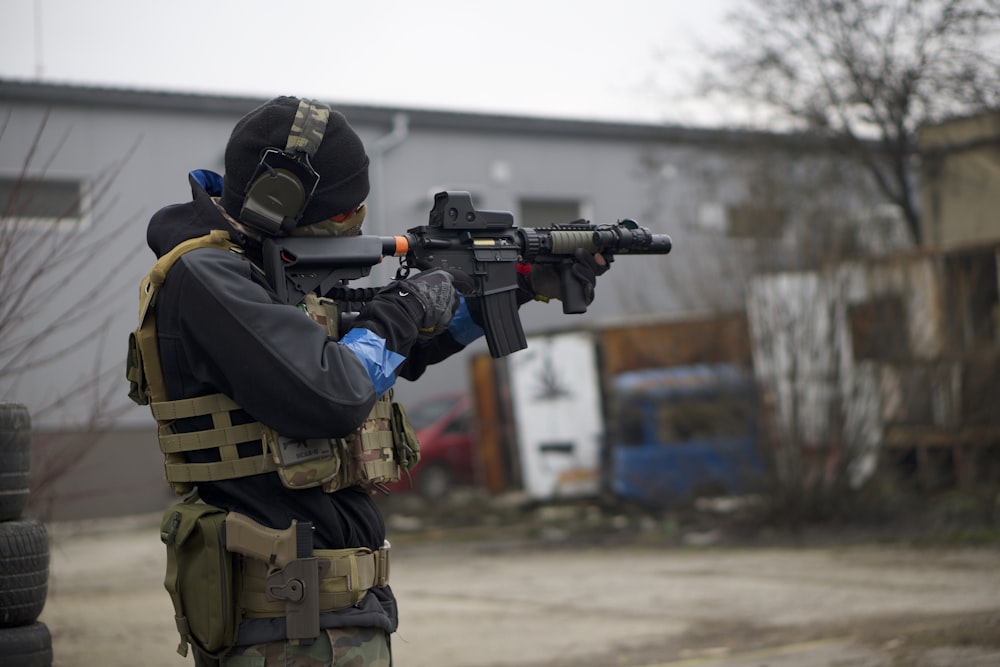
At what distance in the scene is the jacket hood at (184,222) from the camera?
281cm

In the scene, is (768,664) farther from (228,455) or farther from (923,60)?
(923,60)

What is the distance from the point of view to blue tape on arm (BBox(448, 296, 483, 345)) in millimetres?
3533

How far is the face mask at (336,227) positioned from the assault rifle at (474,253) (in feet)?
0.06

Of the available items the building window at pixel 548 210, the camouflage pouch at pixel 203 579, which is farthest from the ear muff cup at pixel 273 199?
the building window at pixel 548 210

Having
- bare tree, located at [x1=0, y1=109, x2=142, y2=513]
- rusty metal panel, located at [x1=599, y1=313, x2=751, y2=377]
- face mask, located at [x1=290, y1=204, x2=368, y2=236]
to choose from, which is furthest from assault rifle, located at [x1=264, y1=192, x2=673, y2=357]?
rusty metal panel, located at [x1=599, y1=313, x2=751, y2=377]

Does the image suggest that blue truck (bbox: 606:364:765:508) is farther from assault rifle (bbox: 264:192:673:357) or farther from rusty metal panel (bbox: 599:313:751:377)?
assault rifle (bbox: 264:192:673:357)

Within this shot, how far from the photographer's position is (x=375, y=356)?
270cm

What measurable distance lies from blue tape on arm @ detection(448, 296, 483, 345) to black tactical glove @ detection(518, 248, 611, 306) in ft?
1.05

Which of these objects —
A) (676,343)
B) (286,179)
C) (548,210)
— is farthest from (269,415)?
(548,210)

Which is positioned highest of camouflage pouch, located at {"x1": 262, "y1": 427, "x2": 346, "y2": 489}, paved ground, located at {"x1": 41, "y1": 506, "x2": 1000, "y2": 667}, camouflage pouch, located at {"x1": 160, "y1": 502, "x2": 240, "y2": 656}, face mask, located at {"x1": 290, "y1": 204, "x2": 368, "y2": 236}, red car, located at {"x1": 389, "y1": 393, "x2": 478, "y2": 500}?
face mask, located at {"x1": 290, "y1": 204, "x2": 368, "y2": 236}

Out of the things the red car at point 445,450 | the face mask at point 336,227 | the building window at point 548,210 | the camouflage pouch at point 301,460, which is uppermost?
the building window at point 548,210

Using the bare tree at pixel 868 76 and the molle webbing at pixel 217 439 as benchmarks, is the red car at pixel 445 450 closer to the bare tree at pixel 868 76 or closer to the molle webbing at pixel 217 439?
the bare tree at pixel 868 76

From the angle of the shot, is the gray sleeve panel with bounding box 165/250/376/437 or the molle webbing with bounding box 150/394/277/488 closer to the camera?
the gray sleeve panel with bounding box 165/250/376/437

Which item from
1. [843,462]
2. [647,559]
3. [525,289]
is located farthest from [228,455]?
[843,462]
